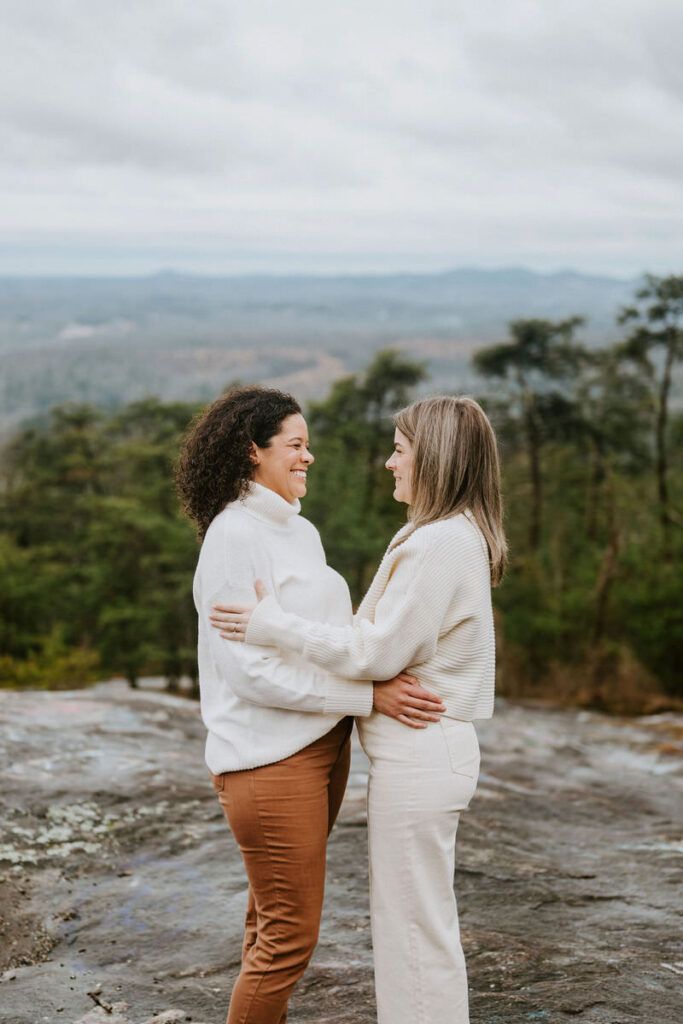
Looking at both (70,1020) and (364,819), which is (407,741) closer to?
(70,1020)

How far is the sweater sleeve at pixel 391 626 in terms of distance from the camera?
261cm

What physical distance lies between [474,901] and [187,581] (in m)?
23.0

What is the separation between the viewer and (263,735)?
2680mm

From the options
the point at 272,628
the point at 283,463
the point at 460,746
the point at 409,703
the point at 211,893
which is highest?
the point at 283,463

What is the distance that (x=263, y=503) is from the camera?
2822 millimetres

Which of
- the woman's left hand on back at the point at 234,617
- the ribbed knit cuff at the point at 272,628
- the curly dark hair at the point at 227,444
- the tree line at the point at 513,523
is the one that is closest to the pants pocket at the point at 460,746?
the ribbed knit cuff at the point at 272,628

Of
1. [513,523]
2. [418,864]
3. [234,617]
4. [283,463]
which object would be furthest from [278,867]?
[513,523]

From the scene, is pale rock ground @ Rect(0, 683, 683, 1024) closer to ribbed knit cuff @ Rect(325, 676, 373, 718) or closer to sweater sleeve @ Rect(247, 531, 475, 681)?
ribbed knit cuff @ Rect(325, 676, 373, 718)

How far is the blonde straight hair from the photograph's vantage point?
2.72m

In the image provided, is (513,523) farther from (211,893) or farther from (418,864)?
(418,864)

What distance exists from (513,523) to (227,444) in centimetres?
2743

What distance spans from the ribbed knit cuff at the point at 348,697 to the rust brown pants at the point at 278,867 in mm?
187

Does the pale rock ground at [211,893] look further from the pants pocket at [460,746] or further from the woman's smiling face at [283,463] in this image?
the woman's smiling face at [283,463]

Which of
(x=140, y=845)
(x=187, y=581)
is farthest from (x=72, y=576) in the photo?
(x=140, y=845)
